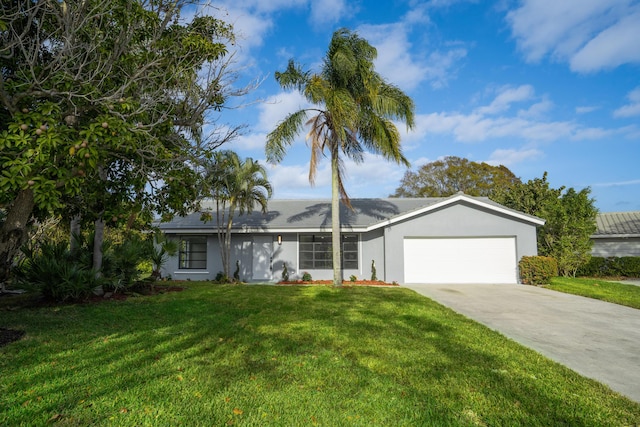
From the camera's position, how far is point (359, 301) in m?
10.0

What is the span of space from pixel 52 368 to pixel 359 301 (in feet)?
23.6

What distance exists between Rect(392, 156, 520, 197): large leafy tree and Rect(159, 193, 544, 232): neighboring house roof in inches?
782

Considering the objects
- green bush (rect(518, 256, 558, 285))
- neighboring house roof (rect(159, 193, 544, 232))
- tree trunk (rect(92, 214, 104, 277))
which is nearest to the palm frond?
neighboring house roof (rect(159, 193, 544, 232))

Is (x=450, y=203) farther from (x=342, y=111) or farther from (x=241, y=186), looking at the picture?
(x=241, y=186)

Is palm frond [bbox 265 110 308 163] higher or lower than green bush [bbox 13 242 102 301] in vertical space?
higher

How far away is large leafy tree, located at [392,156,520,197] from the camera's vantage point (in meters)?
37.0

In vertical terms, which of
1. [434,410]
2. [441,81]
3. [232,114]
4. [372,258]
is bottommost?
[434,410]

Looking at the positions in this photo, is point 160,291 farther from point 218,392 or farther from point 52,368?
point 218,392

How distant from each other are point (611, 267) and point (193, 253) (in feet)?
67.9

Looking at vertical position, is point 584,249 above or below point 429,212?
below

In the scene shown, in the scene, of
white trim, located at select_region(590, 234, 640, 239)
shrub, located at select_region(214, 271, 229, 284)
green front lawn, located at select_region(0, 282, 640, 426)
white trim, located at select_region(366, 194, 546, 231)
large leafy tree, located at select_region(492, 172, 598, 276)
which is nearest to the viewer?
green front lawn, located at select_region(0, 282, 640, 426)

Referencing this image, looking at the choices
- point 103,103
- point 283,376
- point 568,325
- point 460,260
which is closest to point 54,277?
point 103,103

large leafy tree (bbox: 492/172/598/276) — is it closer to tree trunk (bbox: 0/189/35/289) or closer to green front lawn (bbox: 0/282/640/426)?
green front lawn (bbox: 0/282/640/426)

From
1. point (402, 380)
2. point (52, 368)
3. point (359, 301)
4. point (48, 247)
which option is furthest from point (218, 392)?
point (48, 247)
